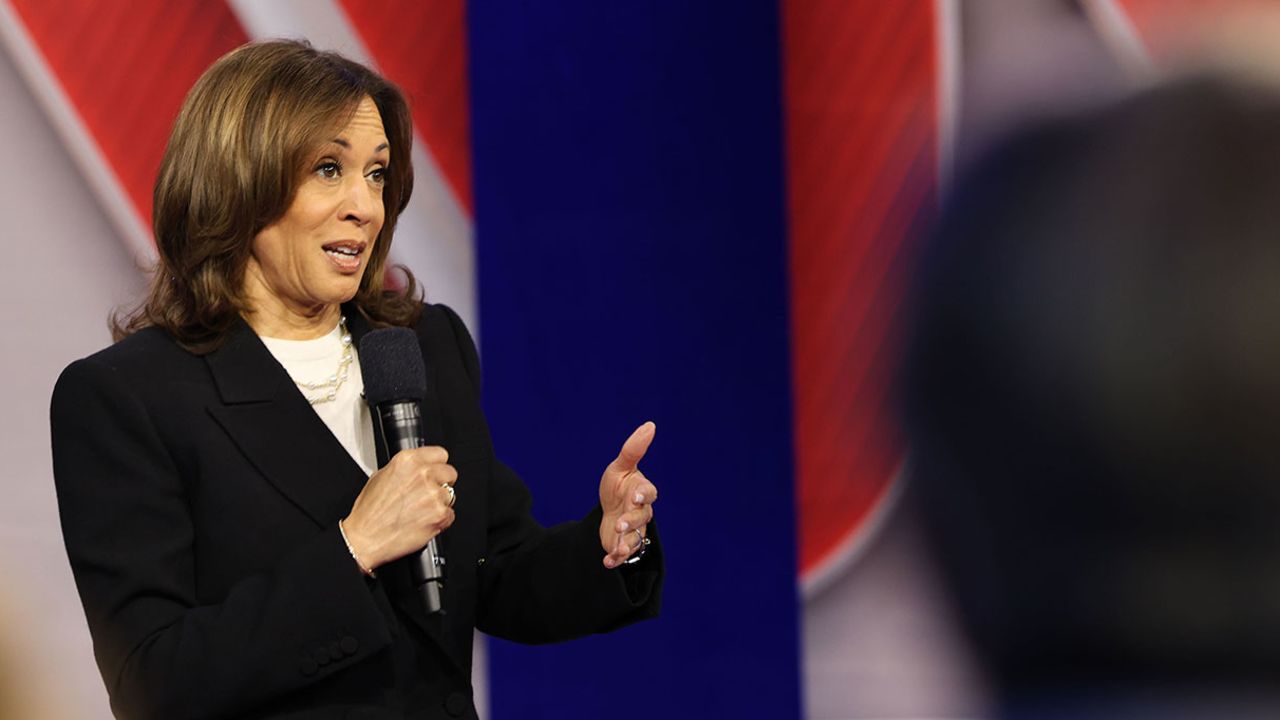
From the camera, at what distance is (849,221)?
290 cm

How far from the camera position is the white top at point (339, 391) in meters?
1.70

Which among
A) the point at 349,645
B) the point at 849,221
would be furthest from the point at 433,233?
the point at 349,645

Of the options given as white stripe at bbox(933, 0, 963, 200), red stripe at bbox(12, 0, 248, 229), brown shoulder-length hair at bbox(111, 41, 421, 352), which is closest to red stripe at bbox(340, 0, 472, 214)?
red stripe at bbox(12, 0, 248, 229)

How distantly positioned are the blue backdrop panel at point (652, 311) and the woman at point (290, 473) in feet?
3.42

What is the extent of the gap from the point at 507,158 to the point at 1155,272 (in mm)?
1295

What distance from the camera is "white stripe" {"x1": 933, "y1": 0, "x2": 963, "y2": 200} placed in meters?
2.79

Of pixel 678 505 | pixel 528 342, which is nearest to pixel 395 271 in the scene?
pixel 528 342

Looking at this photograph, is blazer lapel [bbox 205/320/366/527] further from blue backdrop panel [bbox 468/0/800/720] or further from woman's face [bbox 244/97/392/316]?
blue backdrop panel [bbox 468/0/800/720]

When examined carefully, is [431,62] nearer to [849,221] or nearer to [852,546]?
[849,221]

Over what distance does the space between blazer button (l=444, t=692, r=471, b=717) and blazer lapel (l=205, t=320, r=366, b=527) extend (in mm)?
256

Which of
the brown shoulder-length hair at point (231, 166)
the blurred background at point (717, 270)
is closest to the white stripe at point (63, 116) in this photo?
the blurred background at point (717, 270)

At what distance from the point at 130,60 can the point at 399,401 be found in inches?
55.9

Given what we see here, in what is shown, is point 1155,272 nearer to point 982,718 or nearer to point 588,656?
point 982,718

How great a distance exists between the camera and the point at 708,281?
2.95 m
